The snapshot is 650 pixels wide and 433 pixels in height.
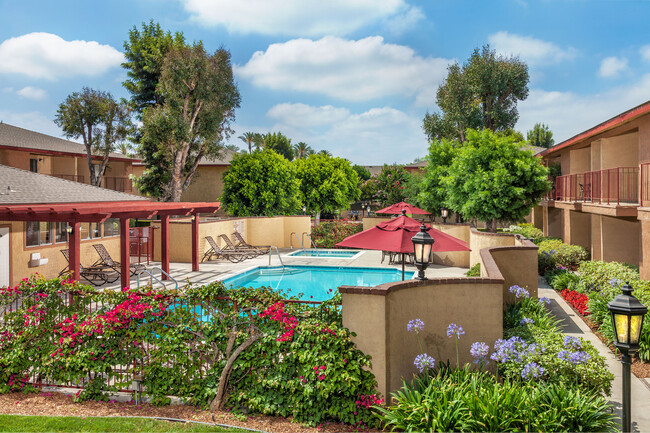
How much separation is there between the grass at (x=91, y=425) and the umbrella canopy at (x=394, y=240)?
209 inches

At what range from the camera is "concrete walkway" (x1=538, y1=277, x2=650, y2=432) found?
627 cm

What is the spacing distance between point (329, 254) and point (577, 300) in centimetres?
1561

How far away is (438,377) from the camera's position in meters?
6.63

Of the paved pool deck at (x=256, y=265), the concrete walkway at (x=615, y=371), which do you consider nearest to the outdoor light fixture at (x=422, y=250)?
the concrete walkway at (x=615, y=371)

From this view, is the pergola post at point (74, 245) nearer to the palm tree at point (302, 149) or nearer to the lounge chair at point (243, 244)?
the lounge chair at point (243, 244)

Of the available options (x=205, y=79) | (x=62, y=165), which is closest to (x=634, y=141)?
(x=205, y=79)

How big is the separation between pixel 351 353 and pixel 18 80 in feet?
116

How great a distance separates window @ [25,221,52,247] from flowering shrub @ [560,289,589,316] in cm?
1672

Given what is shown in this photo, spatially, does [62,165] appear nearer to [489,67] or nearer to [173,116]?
[173,116]

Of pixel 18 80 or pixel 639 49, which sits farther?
pixel 18 80

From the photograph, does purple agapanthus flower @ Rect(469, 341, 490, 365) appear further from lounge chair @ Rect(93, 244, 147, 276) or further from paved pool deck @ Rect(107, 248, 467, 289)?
lounge chair @ Rect(93, 244, 147, 276)

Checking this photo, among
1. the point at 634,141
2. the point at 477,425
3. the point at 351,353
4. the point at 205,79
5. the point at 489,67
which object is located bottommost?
the point at 477,425

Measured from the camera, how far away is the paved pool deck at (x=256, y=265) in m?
18.1

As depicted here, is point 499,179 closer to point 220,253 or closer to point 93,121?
point 220,253
